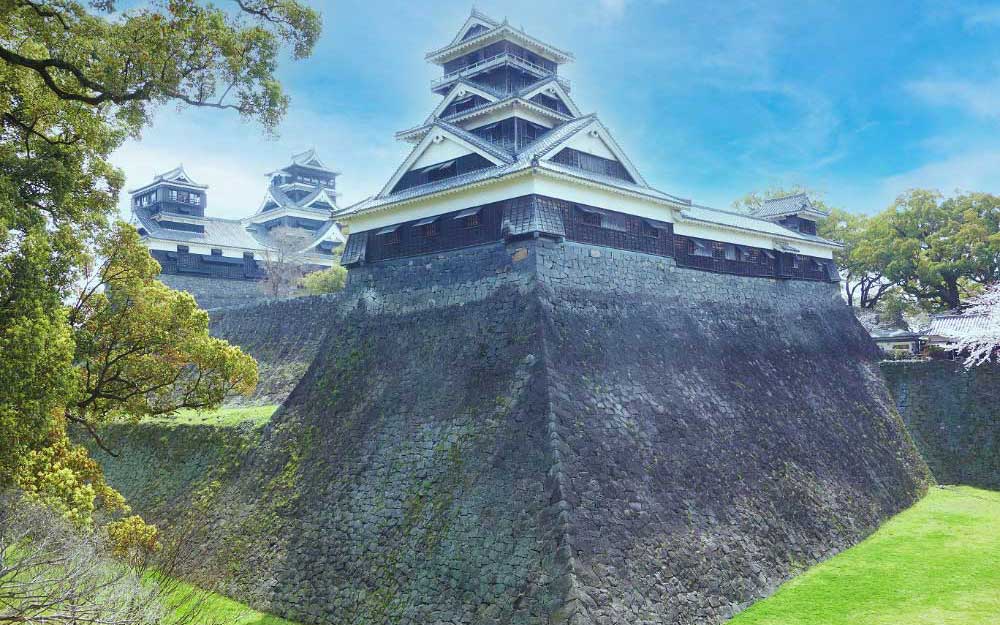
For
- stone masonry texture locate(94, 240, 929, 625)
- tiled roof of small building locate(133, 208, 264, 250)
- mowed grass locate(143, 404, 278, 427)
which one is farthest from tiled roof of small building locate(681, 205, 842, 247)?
tiled roof of small building locate(133, 208, 264, 250)

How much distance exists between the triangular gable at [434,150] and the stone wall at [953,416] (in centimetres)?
1589

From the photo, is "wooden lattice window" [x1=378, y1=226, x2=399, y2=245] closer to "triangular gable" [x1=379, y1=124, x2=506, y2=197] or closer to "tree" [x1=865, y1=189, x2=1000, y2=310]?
"triangular gable" [x1=379, y1=124, x2=506, y2=197]

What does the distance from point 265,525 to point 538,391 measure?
20.7 feet

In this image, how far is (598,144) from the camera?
17828 millimetres

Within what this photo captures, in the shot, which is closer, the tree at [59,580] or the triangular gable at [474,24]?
the tree at [59,580]

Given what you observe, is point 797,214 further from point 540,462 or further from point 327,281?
point 327,281

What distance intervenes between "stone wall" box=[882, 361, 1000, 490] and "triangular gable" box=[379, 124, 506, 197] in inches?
626

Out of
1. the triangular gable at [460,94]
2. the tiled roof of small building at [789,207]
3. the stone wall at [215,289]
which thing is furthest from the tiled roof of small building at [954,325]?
the stone wall at [215,289]

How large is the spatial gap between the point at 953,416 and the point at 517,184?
624 inches

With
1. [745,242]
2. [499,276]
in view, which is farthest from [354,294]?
[745,242]

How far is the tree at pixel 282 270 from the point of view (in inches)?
1505

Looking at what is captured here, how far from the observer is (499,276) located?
51.0 ft

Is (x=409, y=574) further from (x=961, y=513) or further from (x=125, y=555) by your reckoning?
(x=961, y=513)

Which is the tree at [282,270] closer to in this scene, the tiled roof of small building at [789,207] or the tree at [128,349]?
the tiled roof of small building at [789,207]
